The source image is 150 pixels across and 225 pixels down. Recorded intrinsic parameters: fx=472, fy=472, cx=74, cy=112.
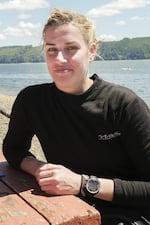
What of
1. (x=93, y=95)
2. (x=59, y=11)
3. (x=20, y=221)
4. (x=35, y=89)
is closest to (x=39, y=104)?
(x=35, y=89)

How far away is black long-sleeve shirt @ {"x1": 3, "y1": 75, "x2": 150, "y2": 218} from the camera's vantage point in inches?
91.9

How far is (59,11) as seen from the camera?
2.60 m

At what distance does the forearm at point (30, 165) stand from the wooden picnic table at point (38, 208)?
0.20 m

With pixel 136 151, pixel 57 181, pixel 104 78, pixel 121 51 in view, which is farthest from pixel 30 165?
pixel 121 51

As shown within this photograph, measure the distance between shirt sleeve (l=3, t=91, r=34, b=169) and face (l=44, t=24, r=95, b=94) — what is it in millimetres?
285

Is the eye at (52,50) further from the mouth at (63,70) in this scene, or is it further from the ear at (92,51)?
the ear at (92,51)

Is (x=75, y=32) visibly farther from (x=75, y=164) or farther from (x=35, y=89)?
(x=75, y=164)

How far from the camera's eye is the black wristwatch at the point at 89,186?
2223 millimetres

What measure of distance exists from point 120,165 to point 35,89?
69 cm

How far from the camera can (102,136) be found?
7.99 ft

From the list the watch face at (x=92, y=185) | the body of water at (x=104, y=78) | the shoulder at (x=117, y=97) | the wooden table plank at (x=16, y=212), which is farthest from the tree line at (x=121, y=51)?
the wooden table plank at (x=16, y=212)

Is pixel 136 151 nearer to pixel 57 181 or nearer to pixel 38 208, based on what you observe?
pixel 57 181

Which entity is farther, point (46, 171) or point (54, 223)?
point (46, 171)

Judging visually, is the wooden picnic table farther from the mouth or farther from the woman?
the mouth
